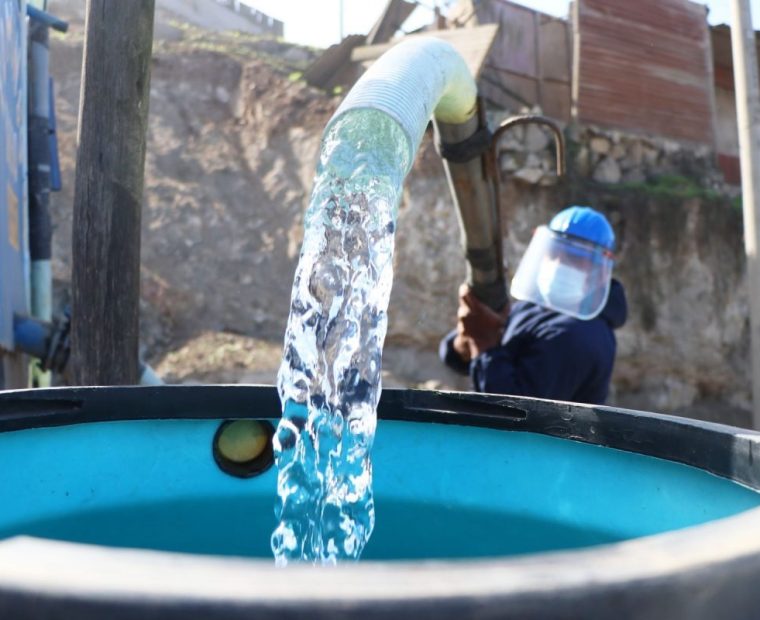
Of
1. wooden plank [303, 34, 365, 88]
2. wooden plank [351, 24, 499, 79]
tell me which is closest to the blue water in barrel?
wooden plank [351, 24, 499, 79]

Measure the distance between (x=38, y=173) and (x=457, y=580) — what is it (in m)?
4.63

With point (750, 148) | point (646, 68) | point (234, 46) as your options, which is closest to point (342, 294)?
point (750, 148)

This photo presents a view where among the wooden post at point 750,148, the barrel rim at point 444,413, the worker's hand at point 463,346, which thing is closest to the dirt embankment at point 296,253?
the wooden post at point 750,148

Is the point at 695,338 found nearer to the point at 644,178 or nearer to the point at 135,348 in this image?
the point at 644,178

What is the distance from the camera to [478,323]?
253 cm

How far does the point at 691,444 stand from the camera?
896mm

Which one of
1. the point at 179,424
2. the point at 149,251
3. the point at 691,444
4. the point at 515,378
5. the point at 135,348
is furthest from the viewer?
the point at 149,251

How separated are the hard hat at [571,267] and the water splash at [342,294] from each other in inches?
45.7

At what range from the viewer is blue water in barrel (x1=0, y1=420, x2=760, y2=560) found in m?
1.02

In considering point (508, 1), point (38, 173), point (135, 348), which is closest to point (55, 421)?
point (135, 348)

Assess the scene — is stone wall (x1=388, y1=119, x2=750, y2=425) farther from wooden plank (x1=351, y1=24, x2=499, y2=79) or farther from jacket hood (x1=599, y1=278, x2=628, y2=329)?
jacket hood (x1=599, y1=278, x2=628, y2=329)

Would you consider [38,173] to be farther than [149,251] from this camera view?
No

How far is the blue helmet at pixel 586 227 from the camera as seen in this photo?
2.64 metres

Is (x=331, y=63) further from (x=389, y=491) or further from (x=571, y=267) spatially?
(x=389, y=491)
